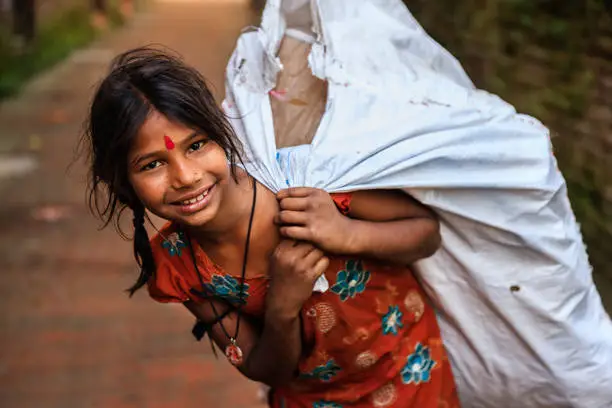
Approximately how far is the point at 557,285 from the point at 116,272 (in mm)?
3423

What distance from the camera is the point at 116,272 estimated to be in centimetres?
501

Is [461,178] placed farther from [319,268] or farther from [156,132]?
[156,132]

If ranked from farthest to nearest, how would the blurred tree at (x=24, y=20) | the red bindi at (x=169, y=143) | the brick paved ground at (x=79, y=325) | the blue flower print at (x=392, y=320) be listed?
the blurred tree at (x=24, y=20) < the brick paved ground at (x=79, y=325) < the blue flower print at (x=392, y=320) < the red bindi at (x=169, y=143)

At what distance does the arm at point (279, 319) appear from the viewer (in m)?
1.72

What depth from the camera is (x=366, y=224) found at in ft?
5.82

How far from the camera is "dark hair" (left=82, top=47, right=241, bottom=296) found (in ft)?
5.46

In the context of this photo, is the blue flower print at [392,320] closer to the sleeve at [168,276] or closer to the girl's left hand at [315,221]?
the girl's left hand at [315,221]

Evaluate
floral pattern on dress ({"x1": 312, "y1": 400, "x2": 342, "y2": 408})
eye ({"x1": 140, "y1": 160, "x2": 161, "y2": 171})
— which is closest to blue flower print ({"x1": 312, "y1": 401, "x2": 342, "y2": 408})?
floral pattern on dress ({"x1": 312, "y1": 400, "x2": 342, "y2": 408})

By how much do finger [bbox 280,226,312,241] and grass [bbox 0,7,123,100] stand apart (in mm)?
8351

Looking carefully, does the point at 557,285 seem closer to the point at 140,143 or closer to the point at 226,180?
the point at 226,180

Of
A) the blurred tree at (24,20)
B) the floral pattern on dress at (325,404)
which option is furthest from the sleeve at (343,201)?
the blurred tree at (24,20)

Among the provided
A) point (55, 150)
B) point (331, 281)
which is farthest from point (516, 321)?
point (55, 150)

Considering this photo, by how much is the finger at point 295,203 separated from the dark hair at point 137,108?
0.41 feet

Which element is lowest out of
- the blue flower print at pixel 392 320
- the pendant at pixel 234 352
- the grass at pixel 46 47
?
the grass at pixel 46 47
